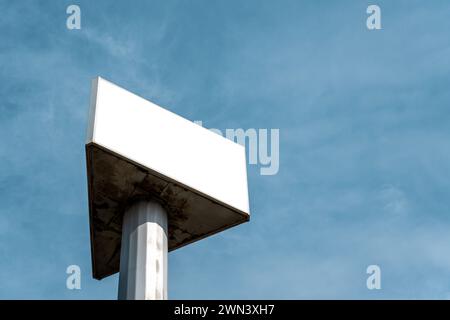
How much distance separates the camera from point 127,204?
1360 cm

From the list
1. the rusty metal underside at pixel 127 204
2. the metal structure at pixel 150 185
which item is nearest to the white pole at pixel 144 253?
the metal structure at pixel 150 185

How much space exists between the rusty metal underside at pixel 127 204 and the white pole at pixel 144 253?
35 cm

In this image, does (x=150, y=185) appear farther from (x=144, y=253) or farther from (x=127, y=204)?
(x=144, y=253)

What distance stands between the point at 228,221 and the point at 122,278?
9.35 ft

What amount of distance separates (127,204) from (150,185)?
757 millimetres

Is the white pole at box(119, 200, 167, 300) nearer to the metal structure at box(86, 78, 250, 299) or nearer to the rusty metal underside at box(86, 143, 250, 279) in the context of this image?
the metal structure at box(86, 78, 250, 299)

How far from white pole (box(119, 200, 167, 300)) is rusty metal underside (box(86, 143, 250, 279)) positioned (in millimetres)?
346

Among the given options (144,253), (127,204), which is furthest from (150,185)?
(144,253)

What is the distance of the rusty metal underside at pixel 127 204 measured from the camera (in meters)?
12.8

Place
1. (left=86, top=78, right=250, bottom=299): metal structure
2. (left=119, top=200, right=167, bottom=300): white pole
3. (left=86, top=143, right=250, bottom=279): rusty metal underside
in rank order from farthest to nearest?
1. (left=86, top=143, right=250, bottom=279): rusty metal underside
2. (left=86, top=78, right=250, bottom=299): metal structure
3. (left=119, top=200, right=167, bottom=300): white pole

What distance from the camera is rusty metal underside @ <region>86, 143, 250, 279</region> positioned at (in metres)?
12.8

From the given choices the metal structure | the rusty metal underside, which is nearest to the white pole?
the metal structure
